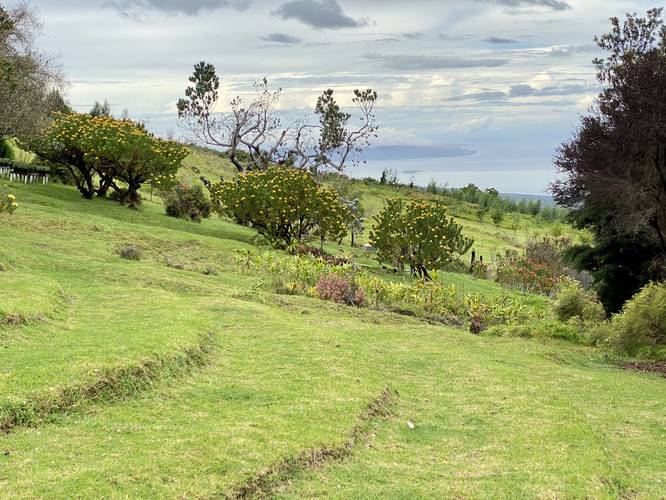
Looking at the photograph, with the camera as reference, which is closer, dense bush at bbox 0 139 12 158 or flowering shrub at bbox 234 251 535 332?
flowering shrub at bbox 234 251 535 332

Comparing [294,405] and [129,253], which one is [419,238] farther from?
[294,405]

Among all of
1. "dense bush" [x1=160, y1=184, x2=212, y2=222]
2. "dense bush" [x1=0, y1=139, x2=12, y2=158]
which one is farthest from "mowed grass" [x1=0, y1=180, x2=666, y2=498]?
"dense bush" [x1=0, y1=139, x2=12, y2=158]

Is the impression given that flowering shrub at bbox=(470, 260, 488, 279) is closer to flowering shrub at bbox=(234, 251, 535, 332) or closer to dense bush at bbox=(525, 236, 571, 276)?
dense bush at bbox=(525, 236, 571, 276)

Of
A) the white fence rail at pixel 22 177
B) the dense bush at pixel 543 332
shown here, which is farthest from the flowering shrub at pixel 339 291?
the white fence rail at pixel 22 177

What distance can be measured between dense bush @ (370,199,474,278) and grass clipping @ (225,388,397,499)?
21873mm

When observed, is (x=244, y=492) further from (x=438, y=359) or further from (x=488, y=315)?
(x=488, y=315)

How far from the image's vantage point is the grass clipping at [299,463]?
21.5 feet

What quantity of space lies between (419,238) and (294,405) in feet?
73.0

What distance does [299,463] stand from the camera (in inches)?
287

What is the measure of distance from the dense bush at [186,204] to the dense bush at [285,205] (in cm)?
383

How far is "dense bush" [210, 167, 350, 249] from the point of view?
105ft

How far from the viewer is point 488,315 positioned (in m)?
22.0

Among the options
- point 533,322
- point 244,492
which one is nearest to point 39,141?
point 533,322

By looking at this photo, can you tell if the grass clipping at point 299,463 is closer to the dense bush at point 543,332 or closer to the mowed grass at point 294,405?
the mowed grass at point 294,405
